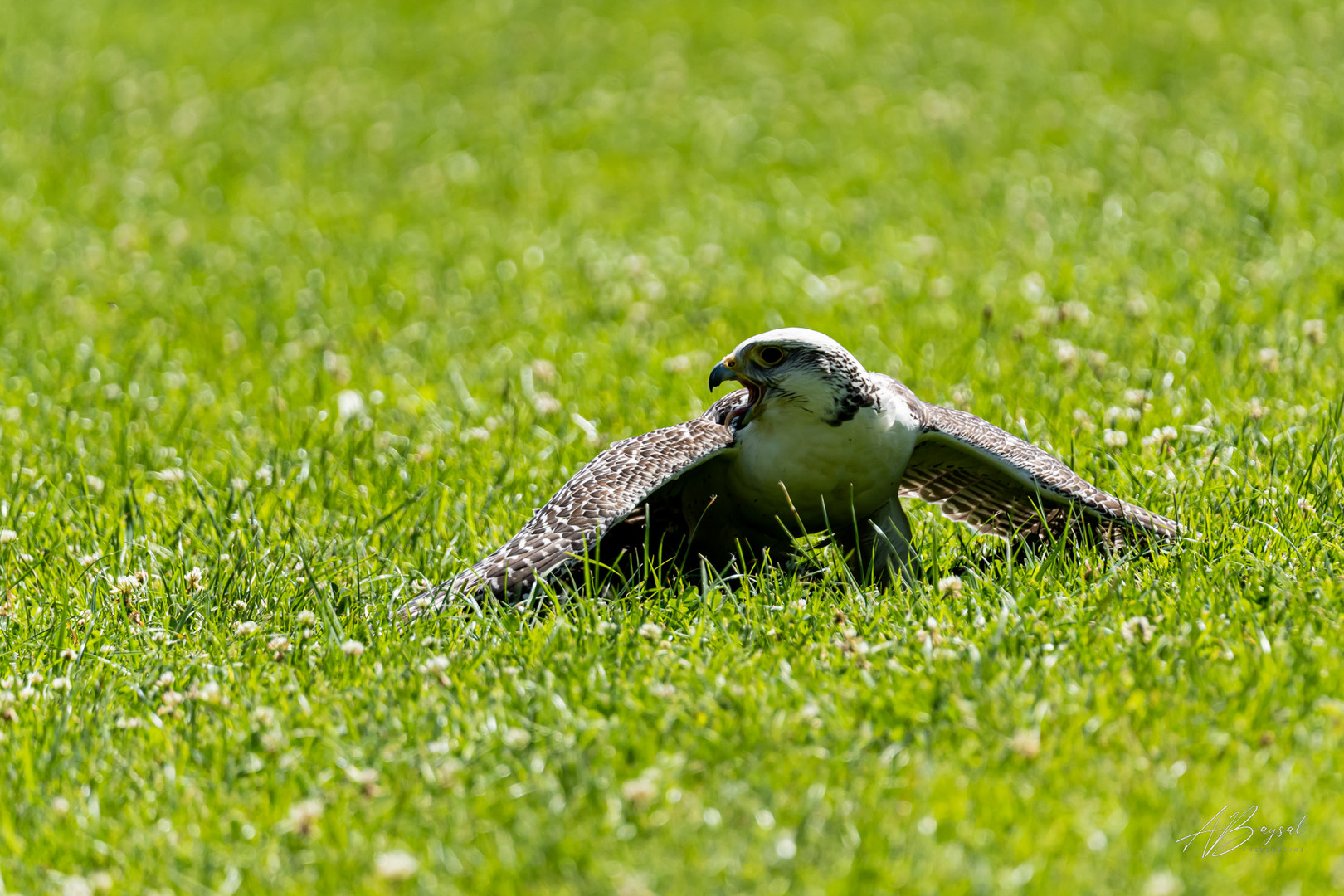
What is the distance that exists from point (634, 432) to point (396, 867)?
4.15 meters

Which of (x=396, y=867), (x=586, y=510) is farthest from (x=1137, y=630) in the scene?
(x=396, y=867)

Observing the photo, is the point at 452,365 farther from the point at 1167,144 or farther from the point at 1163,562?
the point at 1167,144

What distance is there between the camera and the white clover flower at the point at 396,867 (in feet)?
11.5

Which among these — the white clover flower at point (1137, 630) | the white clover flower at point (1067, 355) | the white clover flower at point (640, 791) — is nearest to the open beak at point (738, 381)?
the white clover flower at point (1137, 630)

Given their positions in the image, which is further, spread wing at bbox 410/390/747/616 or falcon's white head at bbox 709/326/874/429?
falcon's white head at bbox 709/326/874/429

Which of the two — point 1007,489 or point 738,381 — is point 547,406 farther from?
point 1007,489

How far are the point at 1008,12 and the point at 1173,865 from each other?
1550 centimetres

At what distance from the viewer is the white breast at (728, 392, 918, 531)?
5.46 meters

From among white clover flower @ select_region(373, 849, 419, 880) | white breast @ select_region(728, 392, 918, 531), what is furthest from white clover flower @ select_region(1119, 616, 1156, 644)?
white clover flower @ select_region(373, 849, 419, 880)

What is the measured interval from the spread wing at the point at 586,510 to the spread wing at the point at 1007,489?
2.84 ft

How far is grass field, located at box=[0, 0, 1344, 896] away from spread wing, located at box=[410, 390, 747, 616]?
0.73ft

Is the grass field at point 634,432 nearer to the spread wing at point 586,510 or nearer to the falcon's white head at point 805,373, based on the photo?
the spread wing at point 586,510

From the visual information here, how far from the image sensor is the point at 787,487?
5539 mm

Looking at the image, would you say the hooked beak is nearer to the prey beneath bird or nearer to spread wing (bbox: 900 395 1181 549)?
the prey beneath bird
